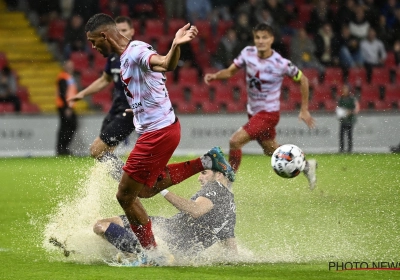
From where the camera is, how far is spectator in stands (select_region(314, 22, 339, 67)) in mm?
21250

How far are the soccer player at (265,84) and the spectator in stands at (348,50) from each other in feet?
32.8

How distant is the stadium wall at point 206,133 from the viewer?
18734mm

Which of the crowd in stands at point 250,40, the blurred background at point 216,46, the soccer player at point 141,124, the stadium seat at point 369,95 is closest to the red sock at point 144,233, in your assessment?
the soccer player at point 141,124

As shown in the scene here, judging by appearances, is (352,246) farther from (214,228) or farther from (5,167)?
(5,167)

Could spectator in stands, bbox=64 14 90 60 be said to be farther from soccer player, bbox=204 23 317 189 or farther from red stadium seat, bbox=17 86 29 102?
soccer player, bbox=204 23 317 189

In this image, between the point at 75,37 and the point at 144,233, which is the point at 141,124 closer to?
the point at 144,233

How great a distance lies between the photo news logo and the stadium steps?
1470cm

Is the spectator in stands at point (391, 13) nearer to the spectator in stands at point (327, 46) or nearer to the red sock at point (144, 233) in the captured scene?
the spectator in stands at point (327, 46)

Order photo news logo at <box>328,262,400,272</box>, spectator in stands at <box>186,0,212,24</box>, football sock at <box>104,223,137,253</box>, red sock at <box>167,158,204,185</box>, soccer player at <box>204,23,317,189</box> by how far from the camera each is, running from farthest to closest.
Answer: spectator in stands at <box>186,0,212,24</box> → soccer player at <box>204,23,317,189</box> → red sock at <box>167,158,204,185</box> → football sock at <box>104,223,137,253</box> → photo news logo at <box>328,262,400,272</box>

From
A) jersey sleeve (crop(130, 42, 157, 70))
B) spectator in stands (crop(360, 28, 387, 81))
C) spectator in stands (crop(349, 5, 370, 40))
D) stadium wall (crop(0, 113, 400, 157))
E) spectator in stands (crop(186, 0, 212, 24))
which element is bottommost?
stadium wall (crop(0, 113, 400, 157))

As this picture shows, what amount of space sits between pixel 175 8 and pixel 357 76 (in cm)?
517

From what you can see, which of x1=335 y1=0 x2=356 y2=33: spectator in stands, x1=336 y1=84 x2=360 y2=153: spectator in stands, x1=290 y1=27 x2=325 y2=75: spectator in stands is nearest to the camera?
x1=336 y1=84 x2=360 y2=153: spectator in stands

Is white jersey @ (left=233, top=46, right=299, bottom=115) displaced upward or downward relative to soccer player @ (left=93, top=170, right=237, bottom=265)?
upward

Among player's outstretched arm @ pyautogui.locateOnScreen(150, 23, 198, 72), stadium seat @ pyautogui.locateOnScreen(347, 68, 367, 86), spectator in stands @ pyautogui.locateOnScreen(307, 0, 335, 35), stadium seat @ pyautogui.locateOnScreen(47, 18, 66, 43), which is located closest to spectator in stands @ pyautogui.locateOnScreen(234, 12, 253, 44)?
spectator in stands @ pyautogui.locateOnScreen(307, 0, 335, 35)
